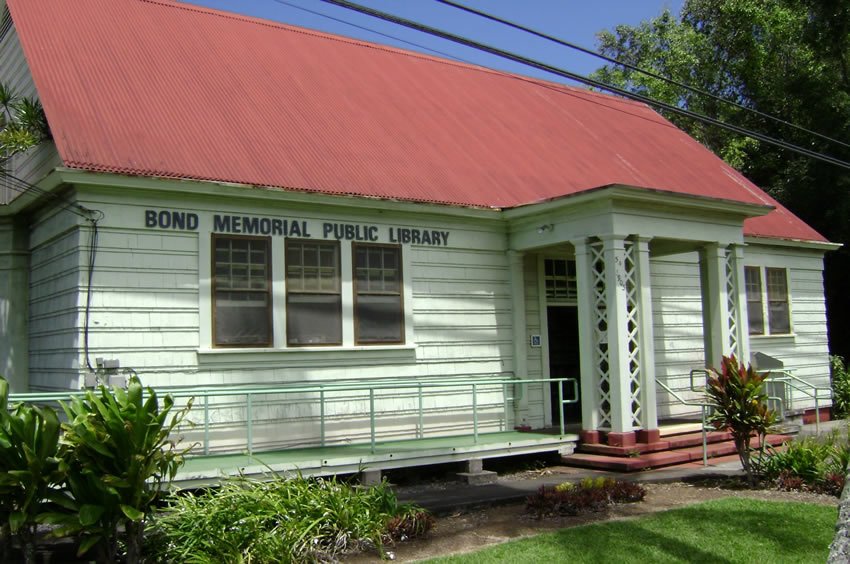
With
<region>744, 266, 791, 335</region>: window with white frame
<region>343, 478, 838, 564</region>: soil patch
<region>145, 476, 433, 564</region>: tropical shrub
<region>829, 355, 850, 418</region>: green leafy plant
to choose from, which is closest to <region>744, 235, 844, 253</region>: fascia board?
<region>744, 266, 791, 335</region>: window with white frame

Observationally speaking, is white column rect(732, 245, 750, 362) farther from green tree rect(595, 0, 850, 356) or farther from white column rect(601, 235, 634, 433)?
green tree rect(595, 0, 850, 356)

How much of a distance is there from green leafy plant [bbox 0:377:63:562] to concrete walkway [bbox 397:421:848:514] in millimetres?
4287

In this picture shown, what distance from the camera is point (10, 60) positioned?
570 inches

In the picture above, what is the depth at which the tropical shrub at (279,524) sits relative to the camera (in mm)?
7496

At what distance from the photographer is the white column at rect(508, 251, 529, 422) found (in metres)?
14.7

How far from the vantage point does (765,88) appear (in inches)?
1232

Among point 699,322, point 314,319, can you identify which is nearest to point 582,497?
point 314,319

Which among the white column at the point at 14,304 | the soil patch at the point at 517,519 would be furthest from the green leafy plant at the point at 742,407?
the white column at the point at 14,304

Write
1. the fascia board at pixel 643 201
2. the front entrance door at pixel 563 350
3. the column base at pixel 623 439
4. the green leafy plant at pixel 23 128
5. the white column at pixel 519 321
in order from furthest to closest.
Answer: the front entrance door at pixel 563 350 < the white column at pixel 519 321 < the column base at pixel 623 439 < the fascia board at pixel 643 201 < the green leafy plant at pixel 23 128

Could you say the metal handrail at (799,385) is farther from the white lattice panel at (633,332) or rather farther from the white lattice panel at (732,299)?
the white lattice panel at (633,332)

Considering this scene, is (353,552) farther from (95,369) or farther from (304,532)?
(95,369)

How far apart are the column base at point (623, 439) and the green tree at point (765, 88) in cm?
1161

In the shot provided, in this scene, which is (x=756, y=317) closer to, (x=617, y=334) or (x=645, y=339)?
(x=645, y=339)

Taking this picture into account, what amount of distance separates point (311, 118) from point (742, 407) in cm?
833
